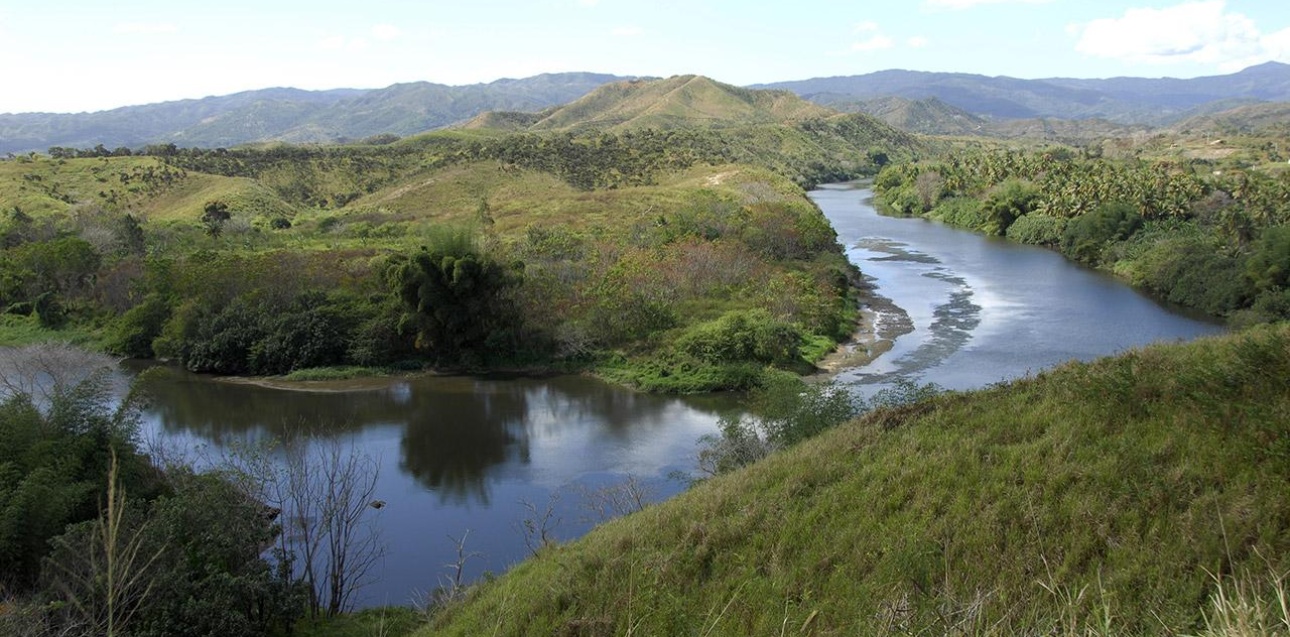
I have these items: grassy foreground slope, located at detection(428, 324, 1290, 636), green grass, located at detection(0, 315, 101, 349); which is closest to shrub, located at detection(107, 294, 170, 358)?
green grass, located at detection(0, 315, 101, 349)

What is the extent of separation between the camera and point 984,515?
10453mm

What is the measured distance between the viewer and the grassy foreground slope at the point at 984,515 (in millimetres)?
8977

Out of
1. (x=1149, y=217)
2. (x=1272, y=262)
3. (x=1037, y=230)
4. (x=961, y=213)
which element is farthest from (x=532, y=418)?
(x=961, y=213)

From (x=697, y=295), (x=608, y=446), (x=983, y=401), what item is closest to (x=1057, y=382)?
(x=983, y=401)

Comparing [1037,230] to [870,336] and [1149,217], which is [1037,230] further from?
[870,336]

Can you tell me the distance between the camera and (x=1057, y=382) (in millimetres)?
13844

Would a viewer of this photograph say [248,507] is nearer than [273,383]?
Yes

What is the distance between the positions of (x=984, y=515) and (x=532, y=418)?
22.8 meters

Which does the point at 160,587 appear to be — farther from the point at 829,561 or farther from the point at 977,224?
the point at 977,224

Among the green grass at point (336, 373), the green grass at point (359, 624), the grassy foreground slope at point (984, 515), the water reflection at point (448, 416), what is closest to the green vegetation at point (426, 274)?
the green grass at point (336, 373)

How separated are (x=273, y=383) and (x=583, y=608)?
2937 centimetres

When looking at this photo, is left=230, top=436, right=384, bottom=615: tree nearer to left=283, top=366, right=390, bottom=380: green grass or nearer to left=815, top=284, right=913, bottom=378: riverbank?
left=283, top=366, right=390, bottom=380: green grass

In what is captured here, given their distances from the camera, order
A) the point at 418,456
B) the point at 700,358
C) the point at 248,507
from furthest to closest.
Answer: the point at 700,358 → the point at 418,456 → the point at 248,507

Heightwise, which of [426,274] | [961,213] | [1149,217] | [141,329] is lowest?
[141,329]
